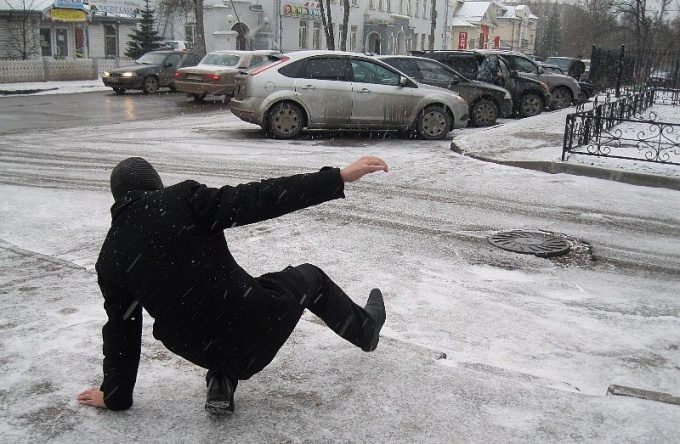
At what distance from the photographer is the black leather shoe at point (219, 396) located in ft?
10.4

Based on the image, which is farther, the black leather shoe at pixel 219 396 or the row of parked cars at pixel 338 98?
the row of parked cars at pixel 338 98

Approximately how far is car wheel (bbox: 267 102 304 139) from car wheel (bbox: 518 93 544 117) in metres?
8.97

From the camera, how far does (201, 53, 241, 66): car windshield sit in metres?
21.8

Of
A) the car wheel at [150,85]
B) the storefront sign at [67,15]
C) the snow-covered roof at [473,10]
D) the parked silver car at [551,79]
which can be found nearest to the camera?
the parked silver car at [551,79]

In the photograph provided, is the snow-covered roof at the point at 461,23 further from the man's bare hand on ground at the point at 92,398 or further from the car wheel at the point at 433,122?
the man's bare hand on ground at the point at 92,398

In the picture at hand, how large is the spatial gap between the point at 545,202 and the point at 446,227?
6.60ft

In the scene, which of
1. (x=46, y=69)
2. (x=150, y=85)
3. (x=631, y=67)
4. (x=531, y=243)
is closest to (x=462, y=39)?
(x=631, y=67)

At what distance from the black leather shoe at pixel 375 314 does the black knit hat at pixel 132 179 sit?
143cm

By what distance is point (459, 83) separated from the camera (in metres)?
16.0

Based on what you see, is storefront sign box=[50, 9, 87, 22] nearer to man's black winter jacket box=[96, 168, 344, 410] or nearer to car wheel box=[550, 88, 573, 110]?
car wheel box=[550, 88, 573, 110]

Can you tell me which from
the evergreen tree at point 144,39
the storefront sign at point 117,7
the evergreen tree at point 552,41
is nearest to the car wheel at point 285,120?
the evergreen tree at point 144,39

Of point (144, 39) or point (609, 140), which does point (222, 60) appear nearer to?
point (609, 140)

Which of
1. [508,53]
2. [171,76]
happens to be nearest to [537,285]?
[508,53]

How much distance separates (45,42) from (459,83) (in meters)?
28.9
